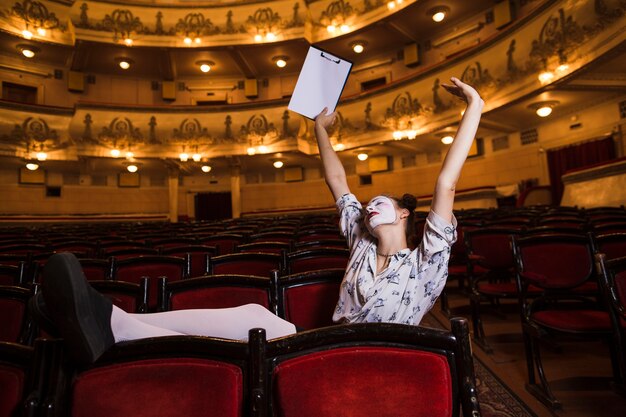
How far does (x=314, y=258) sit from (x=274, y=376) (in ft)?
5.33

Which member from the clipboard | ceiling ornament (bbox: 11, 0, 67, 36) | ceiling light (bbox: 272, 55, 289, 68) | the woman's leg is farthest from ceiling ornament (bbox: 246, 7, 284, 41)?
the woman's leg

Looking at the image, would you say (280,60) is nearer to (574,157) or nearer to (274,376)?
(574,157)

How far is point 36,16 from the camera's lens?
13.0 meters

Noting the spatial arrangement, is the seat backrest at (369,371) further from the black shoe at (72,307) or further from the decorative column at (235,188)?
the decorative column at (235,188)

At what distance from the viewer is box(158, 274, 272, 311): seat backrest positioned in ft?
5.51

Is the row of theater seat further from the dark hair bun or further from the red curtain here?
the red curtain

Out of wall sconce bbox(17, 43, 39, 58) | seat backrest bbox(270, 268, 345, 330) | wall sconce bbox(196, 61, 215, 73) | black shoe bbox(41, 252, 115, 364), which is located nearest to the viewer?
black shoe bbox(41, 252, 115, 364)

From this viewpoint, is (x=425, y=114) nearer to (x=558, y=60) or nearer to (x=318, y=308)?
(x=558, y=60)

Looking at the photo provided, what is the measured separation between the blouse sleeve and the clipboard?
57 centimetres

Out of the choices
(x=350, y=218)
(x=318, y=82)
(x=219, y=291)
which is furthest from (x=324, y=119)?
(x=219, y=291)

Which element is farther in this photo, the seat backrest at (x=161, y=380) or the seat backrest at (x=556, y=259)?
the seat backrest at (x=556, y=259)

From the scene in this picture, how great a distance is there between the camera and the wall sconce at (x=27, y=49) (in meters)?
13.3

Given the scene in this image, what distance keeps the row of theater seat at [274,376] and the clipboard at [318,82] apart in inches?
56.8

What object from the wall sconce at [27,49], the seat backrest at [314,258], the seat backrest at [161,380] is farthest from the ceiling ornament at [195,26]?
the seat backrest at [161,380]
